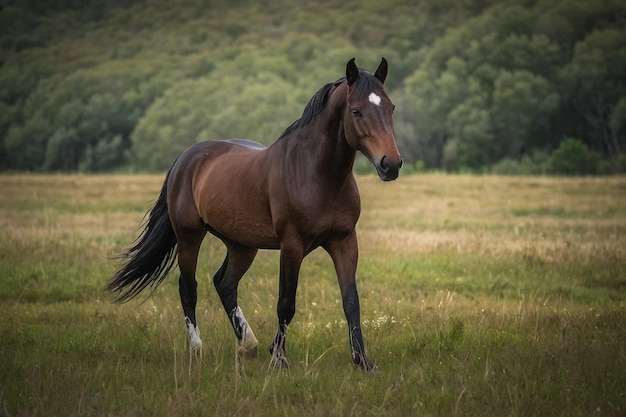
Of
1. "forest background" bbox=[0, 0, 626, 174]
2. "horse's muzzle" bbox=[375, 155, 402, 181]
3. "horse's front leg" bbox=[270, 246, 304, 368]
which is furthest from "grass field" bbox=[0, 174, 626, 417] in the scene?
"forest background" bbox=[0, 0, 626, 174]

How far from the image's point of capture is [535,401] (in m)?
5.62

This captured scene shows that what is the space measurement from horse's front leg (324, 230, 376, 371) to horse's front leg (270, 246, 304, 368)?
33 cm

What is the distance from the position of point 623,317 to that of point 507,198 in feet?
70.3

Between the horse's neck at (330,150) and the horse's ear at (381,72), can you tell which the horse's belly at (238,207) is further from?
the horse's ear at (381,72)

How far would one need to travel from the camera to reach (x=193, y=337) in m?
7.91

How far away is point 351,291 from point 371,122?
59.3 inches

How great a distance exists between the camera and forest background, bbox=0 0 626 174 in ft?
259

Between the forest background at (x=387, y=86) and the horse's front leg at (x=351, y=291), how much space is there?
6756 cm

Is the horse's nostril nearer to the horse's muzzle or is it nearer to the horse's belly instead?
the horse's muzzle

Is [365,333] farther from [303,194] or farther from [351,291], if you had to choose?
[303,194]

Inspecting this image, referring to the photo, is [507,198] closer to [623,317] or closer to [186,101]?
[623,317]

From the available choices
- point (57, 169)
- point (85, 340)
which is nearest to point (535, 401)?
point (85, 340)

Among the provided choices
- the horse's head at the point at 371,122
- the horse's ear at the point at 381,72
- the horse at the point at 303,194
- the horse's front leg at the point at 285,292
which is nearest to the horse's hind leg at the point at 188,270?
the horse at the point at 303,194

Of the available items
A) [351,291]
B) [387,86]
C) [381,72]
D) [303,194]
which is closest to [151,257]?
[303,194]
